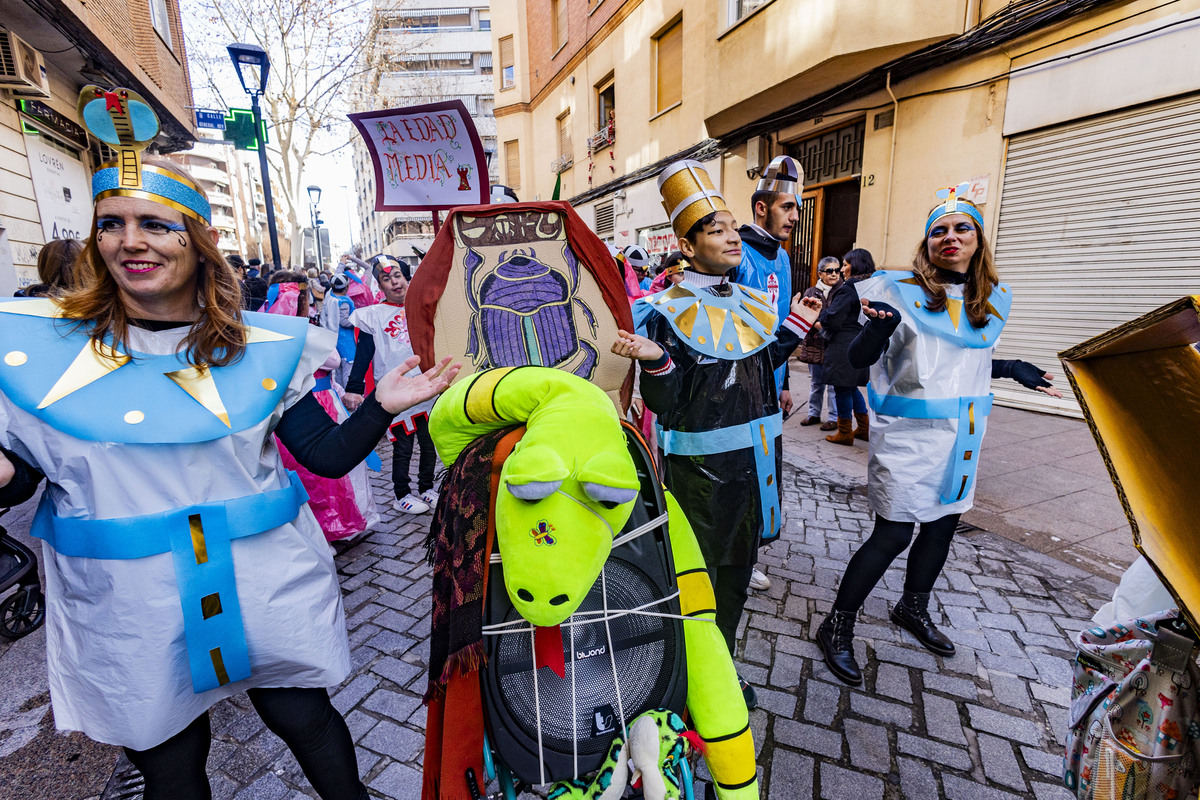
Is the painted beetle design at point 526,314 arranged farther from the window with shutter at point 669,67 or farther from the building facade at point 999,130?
the window with shutter at point 669,67

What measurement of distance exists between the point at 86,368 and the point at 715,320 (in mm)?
1746

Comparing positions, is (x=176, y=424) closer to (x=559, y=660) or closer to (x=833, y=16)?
(x=559, y=660)

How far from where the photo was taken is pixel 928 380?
2.33 m

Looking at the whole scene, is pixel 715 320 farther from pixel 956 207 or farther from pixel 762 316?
pixel 956 207

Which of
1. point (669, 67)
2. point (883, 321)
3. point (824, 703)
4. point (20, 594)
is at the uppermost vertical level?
point (669, 67)

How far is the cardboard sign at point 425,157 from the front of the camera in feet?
8.49

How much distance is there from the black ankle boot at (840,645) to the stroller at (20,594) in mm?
3670

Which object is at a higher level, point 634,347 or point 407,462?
point 634,347

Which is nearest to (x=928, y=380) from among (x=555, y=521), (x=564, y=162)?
(x=555, y=521)

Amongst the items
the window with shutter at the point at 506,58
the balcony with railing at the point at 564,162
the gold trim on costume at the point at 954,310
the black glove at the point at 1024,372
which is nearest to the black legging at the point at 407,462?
the gold trim on costume at the point at 954,310

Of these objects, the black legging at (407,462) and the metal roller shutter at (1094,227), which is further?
the metal roller shutter at (1094,227)

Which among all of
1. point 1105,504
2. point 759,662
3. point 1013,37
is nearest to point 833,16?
point 1013,37

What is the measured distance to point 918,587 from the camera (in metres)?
2.61

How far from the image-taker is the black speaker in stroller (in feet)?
3.96
